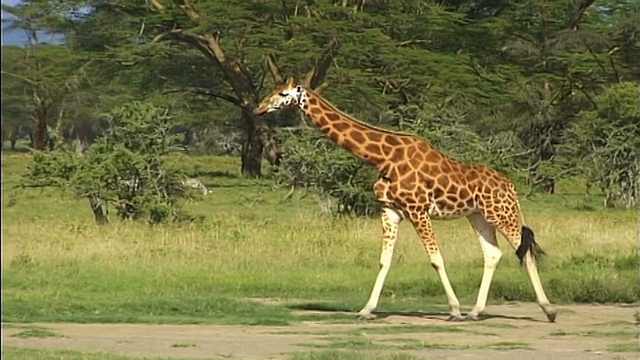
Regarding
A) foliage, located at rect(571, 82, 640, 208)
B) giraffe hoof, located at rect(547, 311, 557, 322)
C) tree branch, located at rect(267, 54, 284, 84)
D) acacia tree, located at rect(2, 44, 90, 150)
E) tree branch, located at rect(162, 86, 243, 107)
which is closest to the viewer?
giraffe hoof, located at rect(547, 311, 557, 322)

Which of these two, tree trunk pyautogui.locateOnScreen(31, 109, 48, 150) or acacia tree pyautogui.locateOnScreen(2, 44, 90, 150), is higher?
acacia tree pyautogui.locateOnScreen(2, 44, 90, 150)

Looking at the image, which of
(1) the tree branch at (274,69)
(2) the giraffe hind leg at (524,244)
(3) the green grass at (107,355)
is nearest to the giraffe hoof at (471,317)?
(2) the giraffe hind leg at (524,244)

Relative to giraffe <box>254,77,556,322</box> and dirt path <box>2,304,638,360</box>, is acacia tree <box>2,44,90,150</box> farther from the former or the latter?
dirt path <box>2,304,638,360</box>

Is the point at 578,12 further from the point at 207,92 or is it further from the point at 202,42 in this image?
the point at 207,92

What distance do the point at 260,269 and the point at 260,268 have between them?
0.09m

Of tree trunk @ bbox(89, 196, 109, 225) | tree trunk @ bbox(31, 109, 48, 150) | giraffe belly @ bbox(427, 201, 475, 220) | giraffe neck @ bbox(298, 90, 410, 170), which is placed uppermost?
giraffe neck @ bbox(298, 90, 410, 170)

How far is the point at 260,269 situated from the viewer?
14.8 meters

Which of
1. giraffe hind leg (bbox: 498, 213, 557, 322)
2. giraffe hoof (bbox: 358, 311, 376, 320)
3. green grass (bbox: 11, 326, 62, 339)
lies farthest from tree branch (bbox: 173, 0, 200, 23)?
green grass (bbox: 11, 326, 62, 339)

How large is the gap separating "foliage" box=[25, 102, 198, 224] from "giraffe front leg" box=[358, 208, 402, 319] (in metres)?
8.14

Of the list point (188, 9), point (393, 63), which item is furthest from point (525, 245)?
point (188, 9)

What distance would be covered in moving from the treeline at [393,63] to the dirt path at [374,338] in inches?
580

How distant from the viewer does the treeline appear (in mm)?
28891

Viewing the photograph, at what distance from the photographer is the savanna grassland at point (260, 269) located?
11.7m

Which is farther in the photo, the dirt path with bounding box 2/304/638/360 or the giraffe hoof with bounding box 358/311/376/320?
the giraffe hoof with bounding box 358/311/376/320
